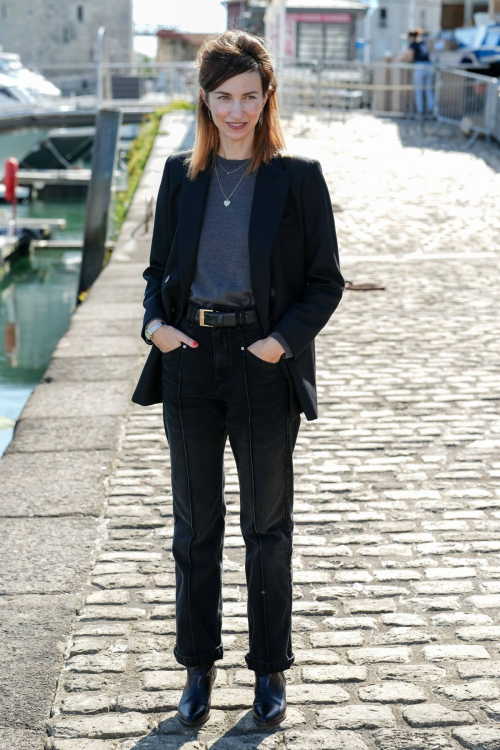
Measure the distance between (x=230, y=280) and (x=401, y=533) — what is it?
195cm

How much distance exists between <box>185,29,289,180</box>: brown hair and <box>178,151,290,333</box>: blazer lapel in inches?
1.6

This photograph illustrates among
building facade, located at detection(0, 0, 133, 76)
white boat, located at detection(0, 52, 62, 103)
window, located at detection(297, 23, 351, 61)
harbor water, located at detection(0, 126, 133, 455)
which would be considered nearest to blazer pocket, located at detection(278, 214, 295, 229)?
harbor water, located at detection(0, 126, 133, 455)

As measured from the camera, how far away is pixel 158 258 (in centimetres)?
307

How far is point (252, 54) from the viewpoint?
2.85m

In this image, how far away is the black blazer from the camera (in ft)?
9.34

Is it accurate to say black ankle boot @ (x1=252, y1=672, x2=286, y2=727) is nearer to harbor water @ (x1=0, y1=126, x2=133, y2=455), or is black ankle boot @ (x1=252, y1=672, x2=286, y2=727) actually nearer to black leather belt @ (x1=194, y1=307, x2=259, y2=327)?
black leather belt @ (x1=194, y1=307, x2=259, y2=327)

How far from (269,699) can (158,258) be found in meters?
1.36

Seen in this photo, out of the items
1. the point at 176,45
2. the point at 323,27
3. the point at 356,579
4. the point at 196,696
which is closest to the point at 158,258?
the point at 196,696

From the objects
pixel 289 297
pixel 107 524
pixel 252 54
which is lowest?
pixel 107 524

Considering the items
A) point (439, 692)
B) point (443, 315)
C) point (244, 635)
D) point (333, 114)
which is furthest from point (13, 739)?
point (333, 114)

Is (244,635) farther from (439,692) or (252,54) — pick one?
(252,54)

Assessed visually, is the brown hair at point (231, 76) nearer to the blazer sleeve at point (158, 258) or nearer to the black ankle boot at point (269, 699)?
the blazer sleeve at point (158, 258)

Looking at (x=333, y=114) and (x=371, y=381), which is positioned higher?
(x=333, y=114)

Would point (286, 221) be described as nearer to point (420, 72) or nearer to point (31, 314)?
point (31, 314)
